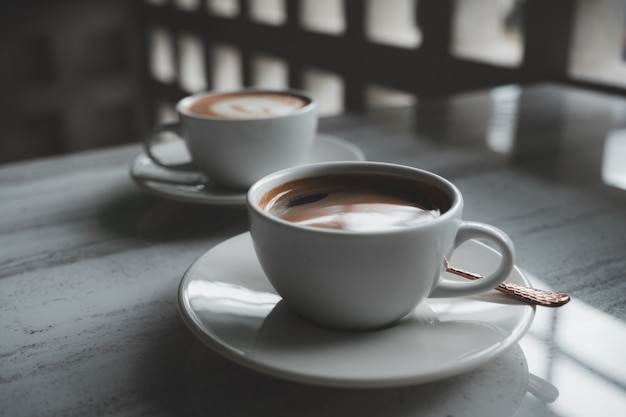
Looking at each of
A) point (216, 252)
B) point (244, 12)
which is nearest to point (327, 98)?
point (244, 12)

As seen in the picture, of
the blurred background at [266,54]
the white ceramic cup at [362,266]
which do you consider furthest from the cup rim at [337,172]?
the blurred background at [266,54]

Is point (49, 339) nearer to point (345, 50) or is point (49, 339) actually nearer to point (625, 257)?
point (625, 257)

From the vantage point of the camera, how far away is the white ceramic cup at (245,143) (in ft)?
1.71

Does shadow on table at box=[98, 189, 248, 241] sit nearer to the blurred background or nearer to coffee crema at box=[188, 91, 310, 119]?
coffee crema at box=[188, 91, 310, 119]

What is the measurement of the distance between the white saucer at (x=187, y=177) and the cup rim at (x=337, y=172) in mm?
131

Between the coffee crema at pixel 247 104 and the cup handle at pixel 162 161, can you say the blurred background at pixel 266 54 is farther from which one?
the cup handle at pixel 162 161

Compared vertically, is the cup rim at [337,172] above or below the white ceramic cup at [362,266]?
above

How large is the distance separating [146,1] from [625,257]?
3092mm

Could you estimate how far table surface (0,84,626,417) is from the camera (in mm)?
297

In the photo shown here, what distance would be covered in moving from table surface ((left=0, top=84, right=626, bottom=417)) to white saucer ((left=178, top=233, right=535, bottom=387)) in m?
0.02

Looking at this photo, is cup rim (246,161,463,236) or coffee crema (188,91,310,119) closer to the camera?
cup rim (246,161,463,236)

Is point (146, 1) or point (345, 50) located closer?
point (345, 50)

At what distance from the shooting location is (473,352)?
0.29 m

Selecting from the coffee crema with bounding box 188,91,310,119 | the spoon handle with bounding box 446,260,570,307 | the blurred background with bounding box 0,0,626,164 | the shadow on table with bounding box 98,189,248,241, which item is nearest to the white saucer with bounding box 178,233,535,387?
the spoon handle with bounding box 446,260,570,307
